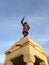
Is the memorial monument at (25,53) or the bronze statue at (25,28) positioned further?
the bronze statue at (25,28)

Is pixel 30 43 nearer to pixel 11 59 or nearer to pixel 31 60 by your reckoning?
pixel 31 60

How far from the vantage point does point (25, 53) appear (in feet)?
40.7

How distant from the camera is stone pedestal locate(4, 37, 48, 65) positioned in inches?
481

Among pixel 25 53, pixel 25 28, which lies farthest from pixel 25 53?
pixel 25 28

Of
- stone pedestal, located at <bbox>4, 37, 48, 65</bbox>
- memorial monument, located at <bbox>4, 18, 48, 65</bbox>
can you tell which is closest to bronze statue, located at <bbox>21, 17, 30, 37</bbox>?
memorial monument, located at <bbox>4, 18, 48, 65</bbox>

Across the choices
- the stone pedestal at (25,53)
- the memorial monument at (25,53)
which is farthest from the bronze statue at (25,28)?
the stone pedestal at (25,53)

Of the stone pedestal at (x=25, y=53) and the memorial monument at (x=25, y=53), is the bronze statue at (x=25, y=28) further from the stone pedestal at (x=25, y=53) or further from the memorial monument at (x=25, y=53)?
the stone pedestal at (x=25, y=53)

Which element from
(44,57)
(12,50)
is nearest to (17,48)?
(12,50)

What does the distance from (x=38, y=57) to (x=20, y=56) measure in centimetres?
153

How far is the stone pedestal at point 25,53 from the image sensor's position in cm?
1221

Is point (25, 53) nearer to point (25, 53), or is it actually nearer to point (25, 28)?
point (25, 53)

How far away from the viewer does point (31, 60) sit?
39.2ft

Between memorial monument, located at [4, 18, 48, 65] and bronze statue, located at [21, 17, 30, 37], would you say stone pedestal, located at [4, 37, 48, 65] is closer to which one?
memorial monument, located at [4, 18, 48, 65]

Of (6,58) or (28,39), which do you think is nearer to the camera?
(28,39)
